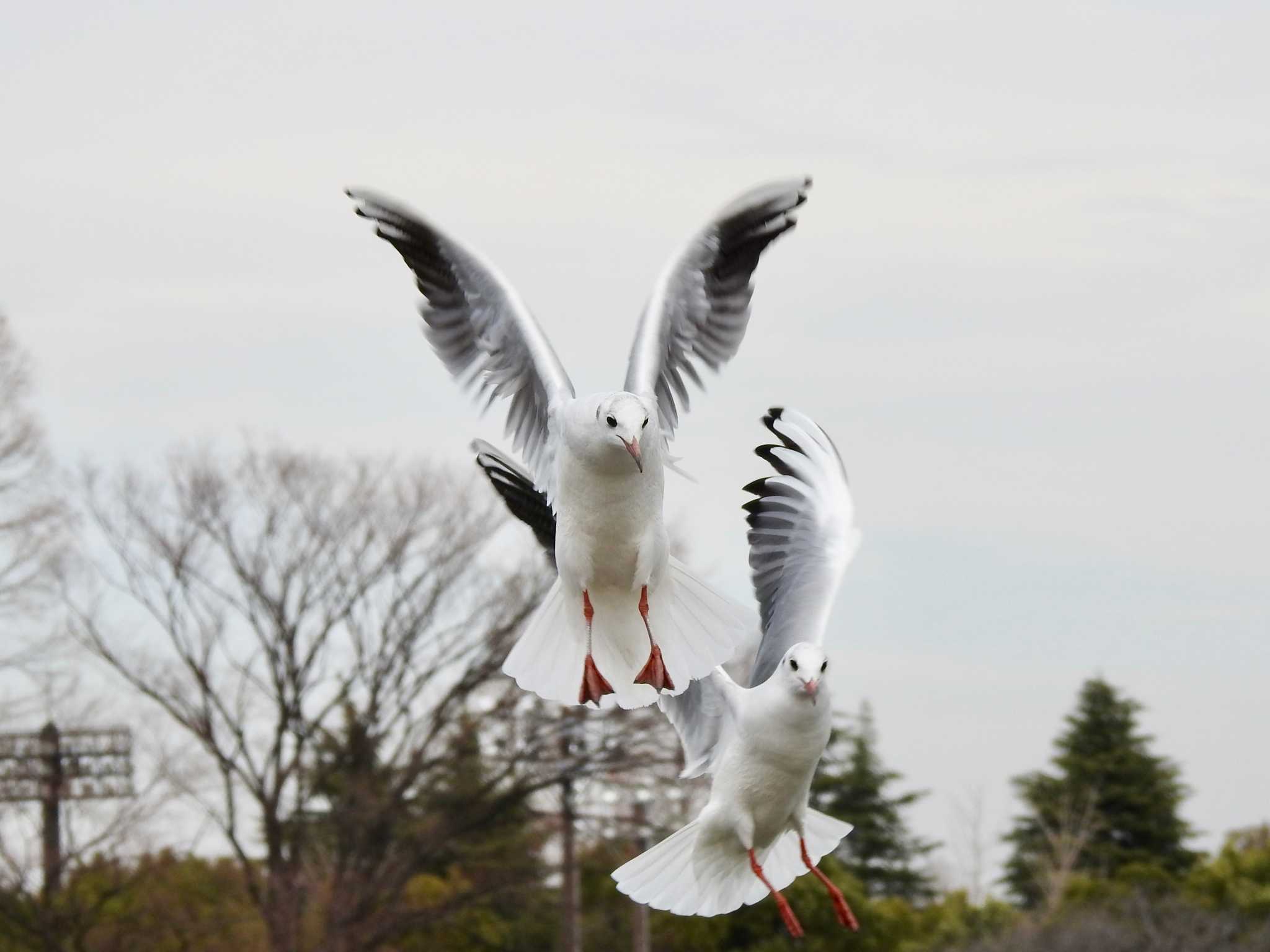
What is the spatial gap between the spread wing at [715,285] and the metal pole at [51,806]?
1746cm

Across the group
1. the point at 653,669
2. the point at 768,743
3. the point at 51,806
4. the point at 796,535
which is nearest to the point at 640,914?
the point at 51,806

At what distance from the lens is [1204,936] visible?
20688mm

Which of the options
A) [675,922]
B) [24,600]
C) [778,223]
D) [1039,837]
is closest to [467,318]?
[778,223]

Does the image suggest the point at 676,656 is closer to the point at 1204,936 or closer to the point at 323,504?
the point at 1204,936

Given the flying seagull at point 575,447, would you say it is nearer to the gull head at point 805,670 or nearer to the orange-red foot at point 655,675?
the orange-red foot at point 655,675

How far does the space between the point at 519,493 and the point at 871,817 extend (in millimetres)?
23452

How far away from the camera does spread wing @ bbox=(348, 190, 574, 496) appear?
750cm

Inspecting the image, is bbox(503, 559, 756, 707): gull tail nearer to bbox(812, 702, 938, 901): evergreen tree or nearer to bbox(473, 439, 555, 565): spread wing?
bbox(473, 439, 555, 565): spread wing

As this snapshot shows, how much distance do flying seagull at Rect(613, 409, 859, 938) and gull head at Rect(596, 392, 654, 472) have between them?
5.30 ft

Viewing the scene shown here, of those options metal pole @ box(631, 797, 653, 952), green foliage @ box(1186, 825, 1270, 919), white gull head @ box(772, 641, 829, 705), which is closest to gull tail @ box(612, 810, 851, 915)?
white gull head @ box(772, 641, 829, 705)

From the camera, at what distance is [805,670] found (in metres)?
7.77

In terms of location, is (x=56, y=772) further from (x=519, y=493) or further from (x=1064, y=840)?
(x=519, y=493)

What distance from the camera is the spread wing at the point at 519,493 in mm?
Answer: 8242

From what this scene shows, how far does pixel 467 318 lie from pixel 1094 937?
14686 millimetres
